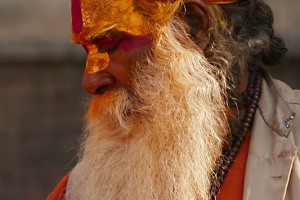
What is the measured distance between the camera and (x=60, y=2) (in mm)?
8609

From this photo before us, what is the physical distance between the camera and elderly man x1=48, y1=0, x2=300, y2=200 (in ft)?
13.4

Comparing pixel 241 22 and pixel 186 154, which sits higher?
pixel 241 22

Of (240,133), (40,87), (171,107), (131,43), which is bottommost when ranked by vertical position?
(40,87)

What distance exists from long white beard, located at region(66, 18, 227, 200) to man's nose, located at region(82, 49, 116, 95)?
44 millimetres

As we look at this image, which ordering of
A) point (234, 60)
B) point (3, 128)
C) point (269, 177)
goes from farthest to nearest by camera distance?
point (3, 128) < point (234, 60) < point (269, 177)

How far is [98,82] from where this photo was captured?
413cm

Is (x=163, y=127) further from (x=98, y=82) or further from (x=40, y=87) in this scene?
(x=40, y=87)

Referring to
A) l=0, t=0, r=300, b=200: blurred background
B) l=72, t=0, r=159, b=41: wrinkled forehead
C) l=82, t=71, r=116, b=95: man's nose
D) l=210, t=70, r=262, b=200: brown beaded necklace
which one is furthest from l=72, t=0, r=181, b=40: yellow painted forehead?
l=0, t=0, r=300, b=200: blurred background

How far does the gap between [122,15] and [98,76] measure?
231 mm

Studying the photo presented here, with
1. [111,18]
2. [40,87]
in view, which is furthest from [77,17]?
[40,87]

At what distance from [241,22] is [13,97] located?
14.4ft

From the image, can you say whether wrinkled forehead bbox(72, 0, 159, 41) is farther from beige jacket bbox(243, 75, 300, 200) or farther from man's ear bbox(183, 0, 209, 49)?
beige jacket bbox(243, 75, 300, 200)

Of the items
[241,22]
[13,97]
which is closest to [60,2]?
[13,97]

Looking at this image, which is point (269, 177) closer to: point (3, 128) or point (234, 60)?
point (234, 60)
